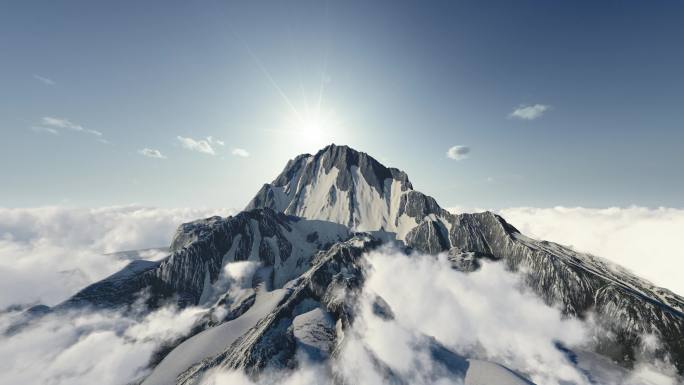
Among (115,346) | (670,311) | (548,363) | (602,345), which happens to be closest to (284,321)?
(115,346)

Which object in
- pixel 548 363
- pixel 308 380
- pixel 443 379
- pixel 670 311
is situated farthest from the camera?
pixel 548 363

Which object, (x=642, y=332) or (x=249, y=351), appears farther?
(x=642, y=332)

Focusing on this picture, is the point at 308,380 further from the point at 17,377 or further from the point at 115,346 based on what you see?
the point at 17,377

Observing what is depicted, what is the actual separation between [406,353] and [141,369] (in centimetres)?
17134

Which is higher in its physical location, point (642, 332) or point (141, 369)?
point (642, 332)

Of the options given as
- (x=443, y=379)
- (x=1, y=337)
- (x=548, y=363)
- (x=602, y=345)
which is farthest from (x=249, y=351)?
(x=602, y=345)

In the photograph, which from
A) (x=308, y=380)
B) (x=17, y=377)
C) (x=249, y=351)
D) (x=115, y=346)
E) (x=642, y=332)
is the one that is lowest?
(x=17, y=377)

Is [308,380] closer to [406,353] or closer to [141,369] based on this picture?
[406,353]

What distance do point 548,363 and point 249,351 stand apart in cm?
20501

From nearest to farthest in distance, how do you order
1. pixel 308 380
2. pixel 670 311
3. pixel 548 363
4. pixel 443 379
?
pixel 308 380 → pixel 443 379 → pixel 670 311 → pixel 548 363

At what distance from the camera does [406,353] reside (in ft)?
621

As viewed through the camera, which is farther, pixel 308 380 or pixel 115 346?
pixel 115 346

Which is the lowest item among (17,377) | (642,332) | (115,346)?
(17,377)

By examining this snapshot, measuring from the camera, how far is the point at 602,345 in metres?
198
